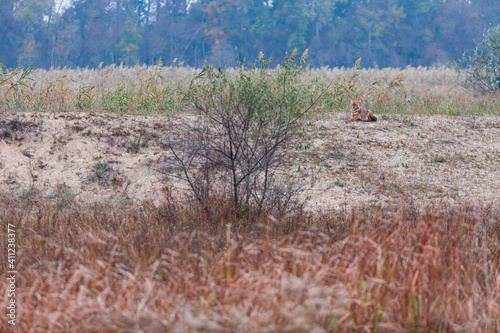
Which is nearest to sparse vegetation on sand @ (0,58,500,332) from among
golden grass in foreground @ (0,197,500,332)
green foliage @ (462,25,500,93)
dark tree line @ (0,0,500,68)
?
golden grass in foreground @ (0,197,500,332)

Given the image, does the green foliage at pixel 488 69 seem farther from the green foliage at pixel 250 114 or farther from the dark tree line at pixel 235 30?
the dark tree line at pixel 235 30

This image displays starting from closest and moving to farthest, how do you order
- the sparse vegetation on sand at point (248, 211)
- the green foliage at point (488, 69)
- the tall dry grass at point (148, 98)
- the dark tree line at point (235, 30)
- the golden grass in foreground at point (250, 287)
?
the golden grass in foreground at point (250, 287) → the sparse vegetation on sand at point (248, 211) → the tall dry grass at point (148, 98) → the green foliage at point (488, 69) → the dark tree line at point (235, 30)

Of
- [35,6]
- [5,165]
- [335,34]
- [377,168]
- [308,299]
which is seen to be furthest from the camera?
[335,34]

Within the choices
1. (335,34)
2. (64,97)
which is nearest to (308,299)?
(64,97)

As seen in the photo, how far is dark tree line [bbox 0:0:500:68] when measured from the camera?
3534cm

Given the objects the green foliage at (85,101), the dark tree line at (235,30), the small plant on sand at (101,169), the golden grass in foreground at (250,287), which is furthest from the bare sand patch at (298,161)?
the dark tree line at (235,30)

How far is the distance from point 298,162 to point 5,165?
5.00 m

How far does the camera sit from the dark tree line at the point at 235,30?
35.3 metres

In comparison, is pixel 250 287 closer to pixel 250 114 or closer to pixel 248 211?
pixel 248 211

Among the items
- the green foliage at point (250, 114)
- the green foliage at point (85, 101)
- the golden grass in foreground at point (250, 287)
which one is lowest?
the golden grass in foreground at point (250, 287)

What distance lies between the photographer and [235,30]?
37.6 metres

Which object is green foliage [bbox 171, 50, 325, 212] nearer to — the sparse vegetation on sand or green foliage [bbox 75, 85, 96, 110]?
the sparse vegetation on sand

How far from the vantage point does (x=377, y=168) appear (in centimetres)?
866

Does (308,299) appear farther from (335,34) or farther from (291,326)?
(335,34)
